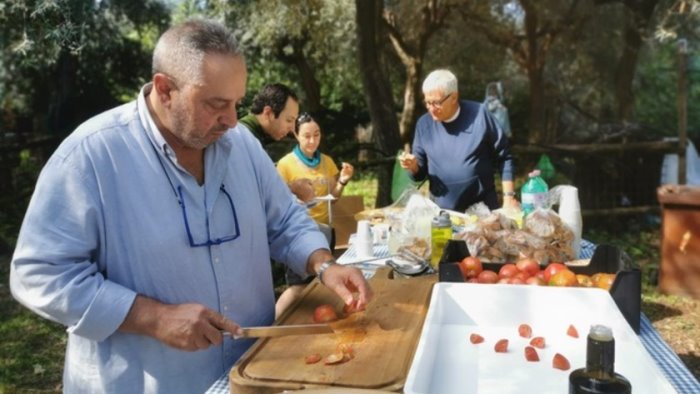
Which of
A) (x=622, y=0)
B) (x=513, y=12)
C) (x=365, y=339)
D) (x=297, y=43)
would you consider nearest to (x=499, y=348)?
(x=365, y=339)

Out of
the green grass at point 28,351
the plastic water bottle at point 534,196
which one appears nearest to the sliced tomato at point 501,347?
the plastic water bottle at point 534,196

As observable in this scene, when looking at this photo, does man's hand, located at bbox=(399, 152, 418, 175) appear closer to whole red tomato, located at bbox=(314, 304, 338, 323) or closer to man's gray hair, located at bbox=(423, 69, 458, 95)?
man's gray hair, located at bbox=(423, 69, 458, 95)

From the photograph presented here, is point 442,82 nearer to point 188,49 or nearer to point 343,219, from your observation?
point 343,219

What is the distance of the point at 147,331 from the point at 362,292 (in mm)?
626

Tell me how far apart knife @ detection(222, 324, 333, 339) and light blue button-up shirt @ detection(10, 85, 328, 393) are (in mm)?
206

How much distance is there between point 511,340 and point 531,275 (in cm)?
44

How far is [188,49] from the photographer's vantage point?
5.39ft

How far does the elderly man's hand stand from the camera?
188 centimetres

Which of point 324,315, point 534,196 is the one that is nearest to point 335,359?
point 324,315

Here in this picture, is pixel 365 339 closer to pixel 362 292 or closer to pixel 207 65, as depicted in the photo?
pixel 362 292

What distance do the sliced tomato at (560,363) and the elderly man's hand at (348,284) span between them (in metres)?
0.55

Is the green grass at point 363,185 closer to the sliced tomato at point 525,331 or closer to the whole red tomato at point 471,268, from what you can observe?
the whole red tomato at point 471,268

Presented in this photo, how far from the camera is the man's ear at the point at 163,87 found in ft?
5.53

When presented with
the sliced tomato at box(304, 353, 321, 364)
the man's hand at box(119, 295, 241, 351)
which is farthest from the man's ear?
the sliced tomato at box(304, 353, 321, 364)
